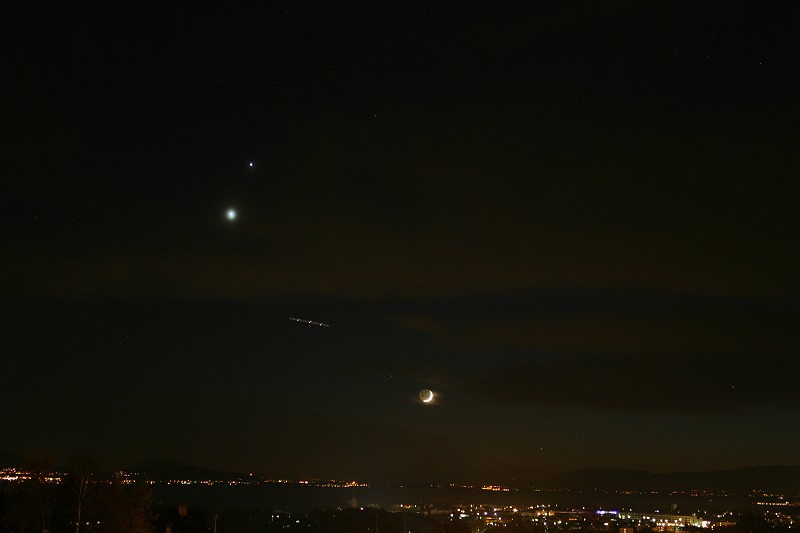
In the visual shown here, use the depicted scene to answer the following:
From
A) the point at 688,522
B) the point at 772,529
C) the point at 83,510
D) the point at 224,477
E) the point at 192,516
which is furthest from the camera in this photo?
the point at 224,477

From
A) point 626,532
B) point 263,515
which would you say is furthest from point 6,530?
point 263,515

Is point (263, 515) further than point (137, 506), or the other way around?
Answer: point (263, 515)

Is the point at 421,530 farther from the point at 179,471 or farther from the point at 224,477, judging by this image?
the point at 224,477

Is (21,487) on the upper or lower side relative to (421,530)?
upper

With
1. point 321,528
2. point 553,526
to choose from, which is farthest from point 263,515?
point 553,526

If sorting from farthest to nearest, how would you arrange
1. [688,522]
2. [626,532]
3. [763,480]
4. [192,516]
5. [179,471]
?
[763,480] → [179,471] → [688,522] → [626,532] → [192,516]

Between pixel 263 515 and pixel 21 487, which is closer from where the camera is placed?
pixel 21 487

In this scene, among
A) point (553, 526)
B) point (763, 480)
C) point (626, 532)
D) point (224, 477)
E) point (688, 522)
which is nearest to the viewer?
point (626, 532)

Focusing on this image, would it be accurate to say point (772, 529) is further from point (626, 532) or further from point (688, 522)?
point (688, 522)

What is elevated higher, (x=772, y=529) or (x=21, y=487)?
(x=21, y=487)
